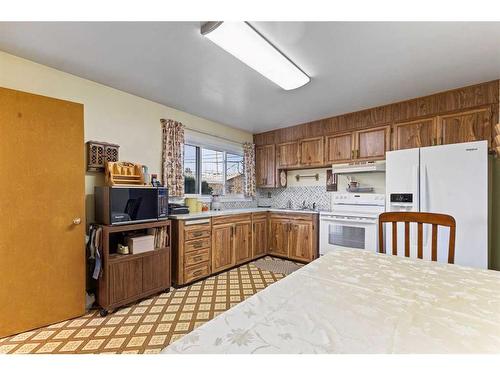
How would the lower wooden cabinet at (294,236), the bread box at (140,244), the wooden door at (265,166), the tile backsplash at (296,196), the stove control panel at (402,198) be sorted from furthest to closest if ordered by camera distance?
the wooden door at (265,166)
the tile backsplash at (296,196)
the lower wooden cabinet at (294,236)
the stove control panel at (402,198)
the bread box at (140,244)

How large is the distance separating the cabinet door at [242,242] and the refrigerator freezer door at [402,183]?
1.92 m

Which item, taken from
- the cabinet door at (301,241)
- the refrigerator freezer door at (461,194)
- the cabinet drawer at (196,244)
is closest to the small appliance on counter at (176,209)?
the cabinet drawer at (196,244)

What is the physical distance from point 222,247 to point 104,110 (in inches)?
88.2

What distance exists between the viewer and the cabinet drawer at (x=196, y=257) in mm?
2781

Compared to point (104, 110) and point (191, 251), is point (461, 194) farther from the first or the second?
point (104, 110)

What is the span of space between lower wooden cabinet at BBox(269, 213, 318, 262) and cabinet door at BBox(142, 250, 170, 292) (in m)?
1.93

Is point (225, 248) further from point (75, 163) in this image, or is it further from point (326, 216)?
point (75, 163)

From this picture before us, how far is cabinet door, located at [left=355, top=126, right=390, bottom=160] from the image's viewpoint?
3094 millimetres

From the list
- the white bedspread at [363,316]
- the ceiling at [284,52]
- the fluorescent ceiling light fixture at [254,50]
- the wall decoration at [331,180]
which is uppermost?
the ceiling at [284,52]

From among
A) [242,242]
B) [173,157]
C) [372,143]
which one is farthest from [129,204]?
[372,143]

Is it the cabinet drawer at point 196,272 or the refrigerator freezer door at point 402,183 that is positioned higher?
the refrigerator freezer door at point 402,183

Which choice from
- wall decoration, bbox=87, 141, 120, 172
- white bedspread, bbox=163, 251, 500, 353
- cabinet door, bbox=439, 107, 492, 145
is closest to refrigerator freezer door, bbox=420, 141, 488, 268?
cabinet door, bbox=439, 107, 492, 145

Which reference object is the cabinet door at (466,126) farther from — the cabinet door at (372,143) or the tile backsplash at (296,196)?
the tile backsplash at (296,196)
